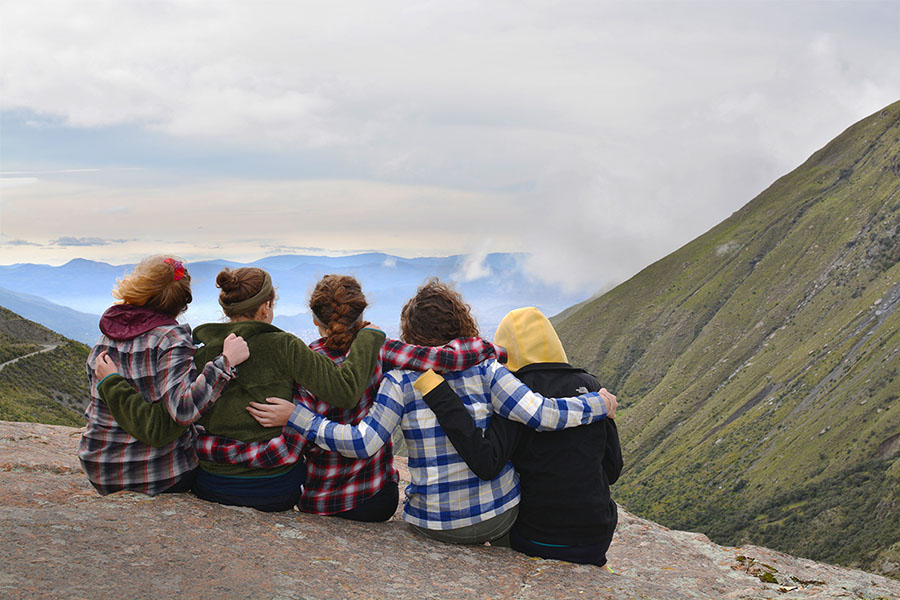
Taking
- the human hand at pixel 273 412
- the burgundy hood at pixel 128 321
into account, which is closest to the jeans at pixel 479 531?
the human hand at pixel 273 412

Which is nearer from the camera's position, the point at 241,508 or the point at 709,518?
the point at 241,508

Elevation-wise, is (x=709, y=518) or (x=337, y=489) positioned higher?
(x=337, y=489)

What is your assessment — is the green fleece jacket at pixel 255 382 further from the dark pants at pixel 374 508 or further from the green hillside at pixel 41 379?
the green hillside at pixel 41 379

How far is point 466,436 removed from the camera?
22.9 feet

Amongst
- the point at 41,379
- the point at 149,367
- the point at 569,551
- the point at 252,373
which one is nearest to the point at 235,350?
the point at 252,373

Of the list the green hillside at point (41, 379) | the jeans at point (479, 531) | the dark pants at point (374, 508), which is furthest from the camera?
the green hillside at point (41, 379)

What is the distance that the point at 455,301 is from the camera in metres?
7.25

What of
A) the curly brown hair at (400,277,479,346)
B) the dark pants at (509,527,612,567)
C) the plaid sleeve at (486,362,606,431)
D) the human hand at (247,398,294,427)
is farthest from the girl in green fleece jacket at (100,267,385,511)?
the dark pants at (509,527,612,567)

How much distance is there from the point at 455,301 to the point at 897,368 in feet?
547

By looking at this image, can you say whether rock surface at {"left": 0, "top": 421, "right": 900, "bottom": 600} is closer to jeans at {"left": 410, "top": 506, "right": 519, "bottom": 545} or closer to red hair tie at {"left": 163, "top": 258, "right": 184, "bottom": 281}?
jeans at {"left": 410, "top": 506, "right": 519, "bottom": 545}

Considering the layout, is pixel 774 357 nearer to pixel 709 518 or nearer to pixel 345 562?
pixel 709 518

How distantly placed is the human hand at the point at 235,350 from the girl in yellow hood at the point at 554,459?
8.70 ft

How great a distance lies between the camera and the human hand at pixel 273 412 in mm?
7164

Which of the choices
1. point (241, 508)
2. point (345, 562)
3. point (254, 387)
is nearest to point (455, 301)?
point (254, 387)
